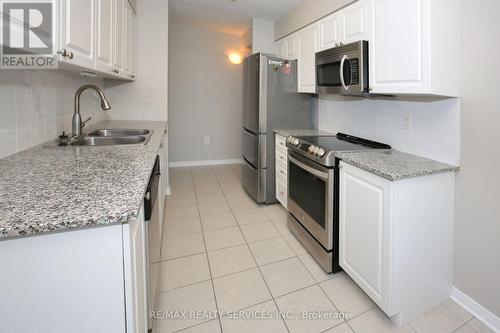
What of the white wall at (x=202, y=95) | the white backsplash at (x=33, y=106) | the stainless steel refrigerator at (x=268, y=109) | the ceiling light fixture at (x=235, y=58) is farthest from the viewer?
the ceiling light fixture at (x=235, y=58)

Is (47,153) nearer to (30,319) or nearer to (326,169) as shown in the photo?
(30,319)

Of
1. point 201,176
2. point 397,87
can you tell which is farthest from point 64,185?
point 201,176

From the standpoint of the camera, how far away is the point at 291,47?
322 centimetres

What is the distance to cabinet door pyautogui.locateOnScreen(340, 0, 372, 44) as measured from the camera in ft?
6.30

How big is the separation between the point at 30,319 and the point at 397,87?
78.3 inches

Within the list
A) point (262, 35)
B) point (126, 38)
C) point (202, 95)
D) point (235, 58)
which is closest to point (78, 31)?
point (126, 38)

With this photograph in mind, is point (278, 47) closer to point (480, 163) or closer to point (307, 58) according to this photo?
point (307, 58)

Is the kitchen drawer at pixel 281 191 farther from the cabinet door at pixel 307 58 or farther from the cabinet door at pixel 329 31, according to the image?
the cabinet door at pixel 329 31

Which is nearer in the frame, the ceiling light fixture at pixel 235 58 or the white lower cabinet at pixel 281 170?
the white lower cabinet at pixel 281 170

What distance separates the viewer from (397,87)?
1682mm

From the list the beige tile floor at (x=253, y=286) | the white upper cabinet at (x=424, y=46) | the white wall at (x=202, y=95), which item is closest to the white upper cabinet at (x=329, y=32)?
the white upper cabinet at (x=424, y=46)

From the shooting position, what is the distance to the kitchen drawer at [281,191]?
2.86 meters

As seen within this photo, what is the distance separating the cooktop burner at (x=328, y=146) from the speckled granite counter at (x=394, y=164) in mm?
81

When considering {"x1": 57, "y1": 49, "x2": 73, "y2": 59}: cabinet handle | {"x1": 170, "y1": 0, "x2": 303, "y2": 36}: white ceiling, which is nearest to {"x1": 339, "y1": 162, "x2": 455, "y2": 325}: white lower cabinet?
{"x1": 57, "y1": 49, "x2": 73, "y2": 59}: cabinet handle
